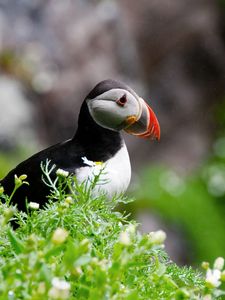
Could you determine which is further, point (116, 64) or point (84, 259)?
Result: point (116, 64)

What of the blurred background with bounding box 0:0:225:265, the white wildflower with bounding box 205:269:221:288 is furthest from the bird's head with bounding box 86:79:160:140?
the blurred background with bounding box 0:0:225:265

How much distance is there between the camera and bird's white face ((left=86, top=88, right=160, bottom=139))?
3209 millimetres

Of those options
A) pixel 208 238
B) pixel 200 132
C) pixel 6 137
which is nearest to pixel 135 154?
pixel 200 132

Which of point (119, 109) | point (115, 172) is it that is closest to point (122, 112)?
point (119, 109)

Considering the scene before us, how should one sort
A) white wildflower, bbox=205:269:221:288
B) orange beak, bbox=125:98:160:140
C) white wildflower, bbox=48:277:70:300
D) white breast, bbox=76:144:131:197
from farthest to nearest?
orange beak, bbox=125:98:160:140 < white breast, bbox=76:144:131:197 < white wildflower, bbox=205:269:221:288 < white wildflower, bbox=48:277:70:300

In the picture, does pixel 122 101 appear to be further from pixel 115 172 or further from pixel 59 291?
pixel 59 291

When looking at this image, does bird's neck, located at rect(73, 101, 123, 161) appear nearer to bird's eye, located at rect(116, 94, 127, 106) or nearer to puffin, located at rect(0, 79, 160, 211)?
puffin, located at rect(0, 79, 160, 211)

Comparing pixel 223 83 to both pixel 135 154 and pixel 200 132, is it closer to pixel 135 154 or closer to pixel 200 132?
pixel 200 132

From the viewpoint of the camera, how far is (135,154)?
9.95 m

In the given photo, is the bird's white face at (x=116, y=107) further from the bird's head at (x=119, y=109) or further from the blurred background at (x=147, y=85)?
the blurred background at (x=147, y=85)

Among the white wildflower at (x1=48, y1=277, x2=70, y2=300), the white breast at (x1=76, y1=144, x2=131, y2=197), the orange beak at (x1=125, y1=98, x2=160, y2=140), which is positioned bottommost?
the white wildflower at (x1=48, y1=277, x2=70, y2=300)

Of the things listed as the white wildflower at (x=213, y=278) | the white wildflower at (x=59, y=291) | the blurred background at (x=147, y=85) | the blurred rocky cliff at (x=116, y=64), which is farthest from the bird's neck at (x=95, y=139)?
the blurred rocky cliff at (x=116, y=64)

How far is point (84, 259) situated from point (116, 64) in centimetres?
781

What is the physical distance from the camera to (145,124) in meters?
3.27
